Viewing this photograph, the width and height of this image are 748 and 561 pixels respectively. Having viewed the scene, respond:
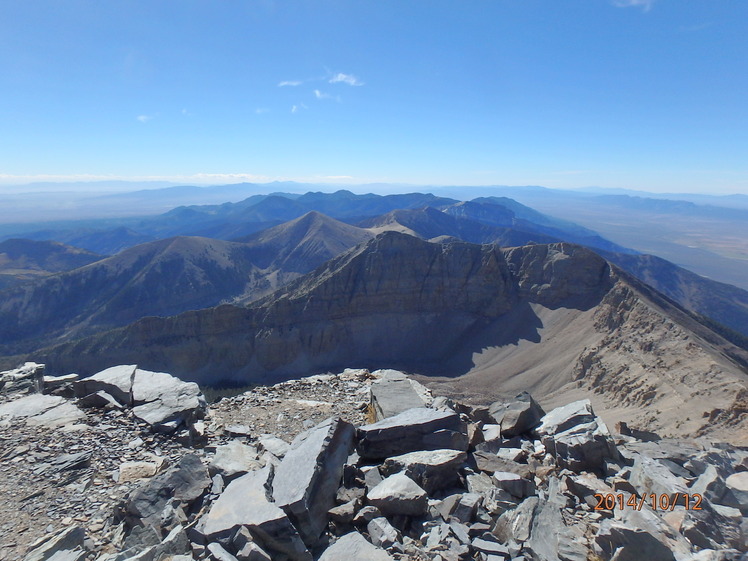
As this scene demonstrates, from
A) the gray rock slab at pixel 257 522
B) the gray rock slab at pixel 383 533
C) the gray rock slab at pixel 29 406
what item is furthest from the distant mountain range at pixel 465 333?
the gray rock slab at pixel 29 406

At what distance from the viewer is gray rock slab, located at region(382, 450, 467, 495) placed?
1008cm

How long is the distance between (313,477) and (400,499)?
1896mm

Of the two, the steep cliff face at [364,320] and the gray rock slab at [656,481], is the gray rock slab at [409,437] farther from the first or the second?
the steep cliff face at [364,320]

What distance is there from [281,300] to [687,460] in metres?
72.7

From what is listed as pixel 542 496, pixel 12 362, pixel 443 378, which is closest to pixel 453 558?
pixel 542 496

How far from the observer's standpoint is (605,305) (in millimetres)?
62781

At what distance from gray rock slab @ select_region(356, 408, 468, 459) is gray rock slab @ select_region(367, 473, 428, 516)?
210 centimetres

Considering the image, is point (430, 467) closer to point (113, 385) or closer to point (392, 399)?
point (392, 399)

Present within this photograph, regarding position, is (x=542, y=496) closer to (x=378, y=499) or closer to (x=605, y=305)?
(x=378, y=499)

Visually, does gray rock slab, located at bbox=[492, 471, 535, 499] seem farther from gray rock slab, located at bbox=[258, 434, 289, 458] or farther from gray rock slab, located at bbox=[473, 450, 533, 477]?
gray rock slab, located at bbox=[258, 434, 289, 458]

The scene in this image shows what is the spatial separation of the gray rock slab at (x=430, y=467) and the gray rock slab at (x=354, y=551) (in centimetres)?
241

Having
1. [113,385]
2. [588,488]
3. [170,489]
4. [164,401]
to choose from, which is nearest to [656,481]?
[588,488]

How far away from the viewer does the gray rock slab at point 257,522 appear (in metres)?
7.69
